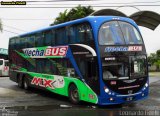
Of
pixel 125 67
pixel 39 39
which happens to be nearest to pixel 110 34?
pixel 125 67

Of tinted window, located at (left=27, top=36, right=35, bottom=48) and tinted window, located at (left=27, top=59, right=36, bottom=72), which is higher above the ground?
tinted window, located at (left=27, top=36, right=35, bottom=48)

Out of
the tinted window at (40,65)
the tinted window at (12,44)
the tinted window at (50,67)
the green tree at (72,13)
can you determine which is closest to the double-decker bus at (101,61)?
the tinted window at (50,67)

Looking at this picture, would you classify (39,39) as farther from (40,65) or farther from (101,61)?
(101,61)

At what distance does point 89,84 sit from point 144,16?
49.0ft

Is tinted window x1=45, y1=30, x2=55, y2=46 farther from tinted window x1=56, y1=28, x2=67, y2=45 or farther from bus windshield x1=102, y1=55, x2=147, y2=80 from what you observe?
bus windshield x1=102, y1=55, x2=147, y2=80

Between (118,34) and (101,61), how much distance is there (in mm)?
1449

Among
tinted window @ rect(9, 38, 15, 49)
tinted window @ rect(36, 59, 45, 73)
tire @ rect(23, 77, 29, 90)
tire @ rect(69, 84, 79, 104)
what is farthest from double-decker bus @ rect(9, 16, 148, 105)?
tinted window @ rect(9, 38, 15, 49)

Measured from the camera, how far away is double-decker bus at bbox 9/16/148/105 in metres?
13.9

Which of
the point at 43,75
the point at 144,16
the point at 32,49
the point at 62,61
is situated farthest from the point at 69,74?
the point at 144,16

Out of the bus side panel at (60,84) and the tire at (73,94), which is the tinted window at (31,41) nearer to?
the bus side panel at (60,84)

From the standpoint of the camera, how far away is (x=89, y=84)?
1441cm

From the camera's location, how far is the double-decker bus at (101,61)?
45.5ft

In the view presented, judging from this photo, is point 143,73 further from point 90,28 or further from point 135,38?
point 90,28

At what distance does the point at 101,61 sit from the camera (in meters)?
13.8
